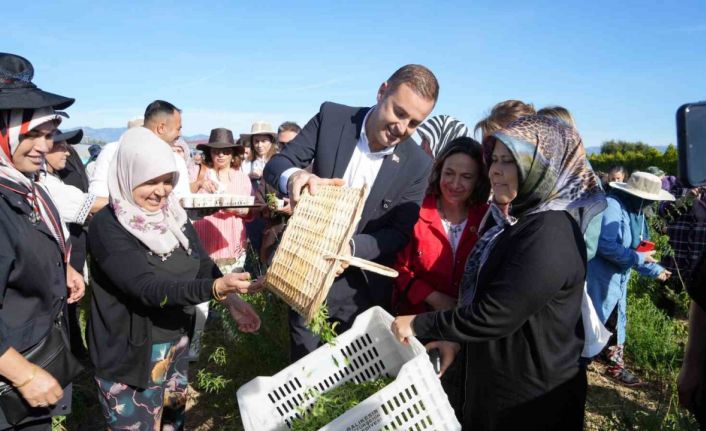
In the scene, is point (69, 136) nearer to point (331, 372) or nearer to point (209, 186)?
point (209, 186)

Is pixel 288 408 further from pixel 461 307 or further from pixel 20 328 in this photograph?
pixel 20 328

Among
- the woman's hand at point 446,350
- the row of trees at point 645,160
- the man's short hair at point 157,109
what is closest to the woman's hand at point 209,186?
the man's short hair at point 157,109

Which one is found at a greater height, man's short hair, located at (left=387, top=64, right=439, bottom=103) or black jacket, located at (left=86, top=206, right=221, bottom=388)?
man's short hair, located at (left=387, top=64, right=439, bottom=103)

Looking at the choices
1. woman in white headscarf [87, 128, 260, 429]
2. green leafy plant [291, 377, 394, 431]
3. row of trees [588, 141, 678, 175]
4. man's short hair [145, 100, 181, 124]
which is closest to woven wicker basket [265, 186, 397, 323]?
woman in white headscarf [87, 128, 260, 429]

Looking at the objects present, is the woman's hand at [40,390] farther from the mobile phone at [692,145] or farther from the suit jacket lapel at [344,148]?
the mobile phone at [692,145]

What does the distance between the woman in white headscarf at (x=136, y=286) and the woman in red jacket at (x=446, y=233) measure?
3.10 feet

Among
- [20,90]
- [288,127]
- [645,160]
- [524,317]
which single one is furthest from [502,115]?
[645,160]

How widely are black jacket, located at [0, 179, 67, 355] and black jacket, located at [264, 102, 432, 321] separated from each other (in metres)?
1.12

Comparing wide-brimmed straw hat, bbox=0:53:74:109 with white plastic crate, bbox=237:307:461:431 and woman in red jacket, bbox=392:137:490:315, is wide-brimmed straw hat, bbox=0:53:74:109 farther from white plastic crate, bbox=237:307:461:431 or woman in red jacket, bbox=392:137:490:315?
woman in red jacket, bbox=392:137:490:315

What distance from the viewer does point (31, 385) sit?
75.1 inches

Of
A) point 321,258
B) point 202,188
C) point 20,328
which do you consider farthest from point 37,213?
point 202,188

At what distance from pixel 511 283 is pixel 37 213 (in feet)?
6.37

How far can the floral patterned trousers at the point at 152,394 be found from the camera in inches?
96.8

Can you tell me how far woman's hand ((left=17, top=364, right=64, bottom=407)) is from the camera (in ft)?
6.25
